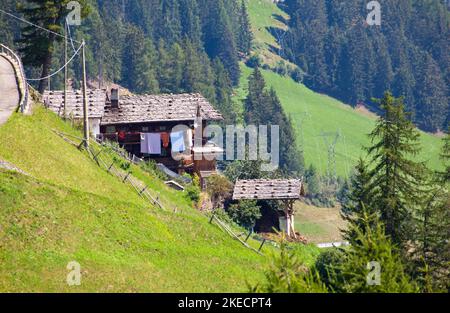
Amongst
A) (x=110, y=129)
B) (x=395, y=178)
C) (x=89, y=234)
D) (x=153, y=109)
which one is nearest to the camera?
(x=89, y=234)

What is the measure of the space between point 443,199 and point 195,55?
13846 cm

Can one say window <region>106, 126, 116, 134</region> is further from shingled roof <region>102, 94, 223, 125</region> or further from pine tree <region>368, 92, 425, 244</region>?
pine tree <region>368, 92, 425, 244</region>

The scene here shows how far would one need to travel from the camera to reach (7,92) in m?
56.8

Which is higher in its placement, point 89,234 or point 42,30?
point 42,30

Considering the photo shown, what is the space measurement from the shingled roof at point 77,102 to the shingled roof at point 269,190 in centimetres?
1121

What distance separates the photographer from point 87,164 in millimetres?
53156

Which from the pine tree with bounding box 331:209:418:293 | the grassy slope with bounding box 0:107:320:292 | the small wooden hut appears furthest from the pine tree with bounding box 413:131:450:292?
the pine tree with bounding box 331:209:418:293

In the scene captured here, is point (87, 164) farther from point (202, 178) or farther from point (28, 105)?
point (202, 178)

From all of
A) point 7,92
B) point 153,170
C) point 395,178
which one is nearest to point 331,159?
point 153,170

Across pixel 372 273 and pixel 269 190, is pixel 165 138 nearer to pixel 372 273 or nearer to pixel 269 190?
pixel 269 190

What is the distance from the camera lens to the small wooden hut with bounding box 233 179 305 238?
227 ft

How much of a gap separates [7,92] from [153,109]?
2013 centimetres

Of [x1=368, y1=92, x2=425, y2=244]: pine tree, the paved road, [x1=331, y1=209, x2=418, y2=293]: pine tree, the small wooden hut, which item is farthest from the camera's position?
the small wooden hut
